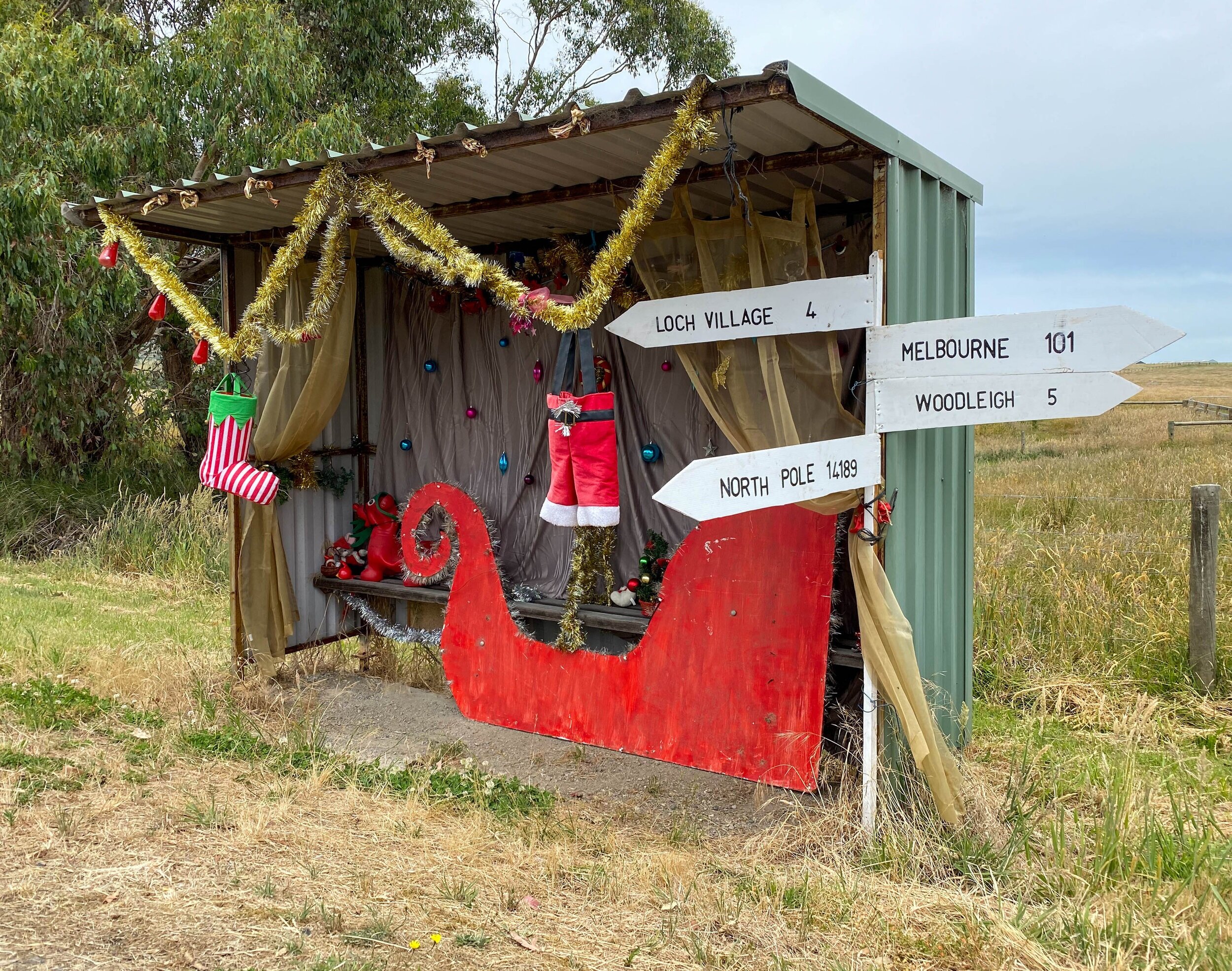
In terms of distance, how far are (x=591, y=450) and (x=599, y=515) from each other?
310mm

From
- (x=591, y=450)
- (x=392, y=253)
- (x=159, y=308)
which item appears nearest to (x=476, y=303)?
(x=392, y=253)

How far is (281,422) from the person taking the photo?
5789 millimetres

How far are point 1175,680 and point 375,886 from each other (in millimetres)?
4158

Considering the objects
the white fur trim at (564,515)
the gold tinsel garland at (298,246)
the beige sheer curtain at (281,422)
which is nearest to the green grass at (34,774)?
the beige sheer curtain at (281,422)

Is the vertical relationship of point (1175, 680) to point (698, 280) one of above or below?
below

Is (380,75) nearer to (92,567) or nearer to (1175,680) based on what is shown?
(92,567)

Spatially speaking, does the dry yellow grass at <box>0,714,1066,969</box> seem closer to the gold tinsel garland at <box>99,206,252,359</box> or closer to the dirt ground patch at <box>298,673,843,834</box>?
the dirt ground patch at <box>298,673,843,834</box>

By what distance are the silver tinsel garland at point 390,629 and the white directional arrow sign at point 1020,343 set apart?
334 centimetres

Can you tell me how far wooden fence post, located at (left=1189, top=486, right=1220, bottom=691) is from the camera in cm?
539

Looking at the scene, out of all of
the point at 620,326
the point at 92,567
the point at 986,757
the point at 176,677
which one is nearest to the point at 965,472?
the point at 986,757

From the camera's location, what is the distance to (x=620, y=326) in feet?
13.1

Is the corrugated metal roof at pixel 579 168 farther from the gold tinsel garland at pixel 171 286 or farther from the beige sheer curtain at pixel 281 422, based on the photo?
the beige sheer curtain at pixel 281 422

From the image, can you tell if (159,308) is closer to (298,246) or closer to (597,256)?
(298,246)

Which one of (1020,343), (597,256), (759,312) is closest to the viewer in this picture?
(1020,343)
